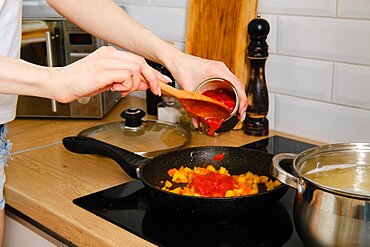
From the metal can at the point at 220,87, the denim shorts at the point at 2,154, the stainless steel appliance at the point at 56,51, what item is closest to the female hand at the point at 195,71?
the metal can at the point at 220,87

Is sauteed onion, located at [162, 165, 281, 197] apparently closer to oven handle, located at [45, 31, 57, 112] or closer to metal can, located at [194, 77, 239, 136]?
metal can, located at [194, 77, 239, 136]

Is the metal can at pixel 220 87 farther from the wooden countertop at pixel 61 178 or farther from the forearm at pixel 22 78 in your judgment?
the forearm at pixel 22 78

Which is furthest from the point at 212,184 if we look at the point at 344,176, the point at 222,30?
the point at 222,30

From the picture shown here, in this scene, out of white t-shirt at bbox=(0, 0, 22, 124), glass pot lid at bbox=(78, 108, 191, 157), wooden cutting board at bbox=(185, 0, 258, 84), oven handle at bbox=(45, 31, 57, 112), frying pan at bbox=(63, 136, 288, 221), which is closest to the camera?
frying pan at bbox=(63, 136, 288, 221)

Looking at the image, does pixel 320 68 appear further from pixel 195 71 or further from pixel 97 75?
pixel 97 75

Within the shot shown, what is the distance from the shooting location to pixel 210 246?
3.28 feet

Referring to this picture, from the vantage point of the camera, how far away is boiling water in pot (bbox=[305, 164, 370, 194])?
0.93 metres

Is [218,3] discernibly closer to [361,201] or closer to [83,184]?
[83,184]

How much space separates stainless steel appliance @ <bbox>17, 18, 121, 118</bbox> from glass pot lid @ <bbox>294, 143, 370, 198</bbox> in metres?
0.88

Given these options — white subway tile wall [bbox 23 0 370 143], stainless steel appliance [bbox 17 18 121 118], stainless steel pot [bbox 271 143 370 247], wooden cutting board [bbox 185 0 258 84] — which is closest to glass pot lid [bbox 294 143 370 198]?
stainless steel pot [bbox 271 143 370 247]

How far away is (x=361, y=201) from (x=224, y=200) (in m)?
0.25

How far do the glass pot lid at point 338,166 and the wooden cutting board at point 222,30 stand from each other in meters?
0.58

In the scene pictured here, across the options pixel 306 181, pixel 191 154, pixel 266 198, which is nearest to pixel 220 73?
pixel 191 154

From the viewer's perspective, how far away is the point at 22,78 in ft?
3.18
